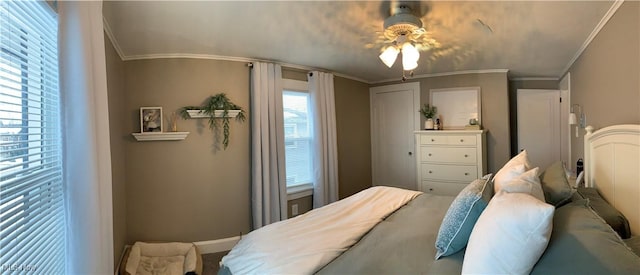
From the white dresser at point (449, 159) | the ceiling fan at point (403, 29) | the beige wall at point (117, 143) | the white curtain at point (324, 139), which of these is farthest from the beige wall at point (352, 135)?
the beige wall at point (117, 143)

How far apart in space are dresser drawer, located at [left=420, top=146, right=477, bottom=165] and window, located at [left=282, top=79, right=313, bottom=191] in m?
1.58

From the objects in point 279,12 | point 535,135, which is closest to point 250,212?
point 279,12

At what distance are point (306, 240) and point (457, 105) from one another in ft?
11.5

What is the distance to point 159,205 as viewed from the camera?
3008 millimetres

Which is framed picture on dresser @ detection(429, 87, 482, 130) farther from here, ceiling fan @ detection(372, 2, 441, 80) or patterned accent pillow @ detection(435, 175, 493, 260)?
patterned accent pillow @ detection(435, 175, 493, 260)

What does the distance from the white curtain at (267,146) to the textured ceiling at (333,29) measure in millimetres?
256

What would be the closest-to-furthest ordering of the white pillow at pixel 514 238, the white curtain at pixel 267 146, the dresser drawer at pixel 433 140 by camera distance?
the white pillow at pixel 514 238
the white curtain at pixel 267 146
the dresser drawer at pixel 433 140

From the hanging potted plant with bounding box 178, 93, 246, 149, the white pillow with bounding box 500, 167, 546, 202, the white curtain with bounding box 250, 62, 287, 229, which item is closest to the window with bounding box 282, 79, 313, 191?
the white curtain with bounding box 250, 62, 287, 229

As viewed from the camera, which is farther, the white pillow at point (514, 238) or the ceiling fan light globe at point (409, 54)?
the ceiling fan light globe at point (409, 54)

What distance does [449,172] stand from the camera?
408 centimetres

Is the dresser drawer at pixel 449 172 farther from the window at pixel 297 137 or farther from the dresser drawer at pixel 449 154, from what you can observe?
the window at pixel 297 137

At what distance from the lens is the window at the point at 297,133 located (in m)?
3.74

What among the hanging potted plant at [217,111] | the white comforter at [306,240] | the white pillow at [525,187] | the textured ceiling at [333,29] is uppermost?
the textured ceiling at [333,29]

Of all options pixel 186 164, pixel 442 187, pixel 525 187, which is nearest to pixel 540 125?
pixel 442 187
